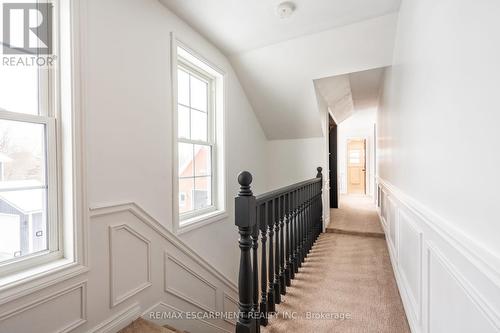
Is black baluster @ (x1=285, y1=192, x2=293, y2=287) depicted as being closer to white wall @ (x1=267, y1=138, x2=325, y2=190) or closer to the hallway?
the hallway

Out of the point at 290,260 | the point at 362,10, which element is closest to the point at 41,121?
the point at 290,260

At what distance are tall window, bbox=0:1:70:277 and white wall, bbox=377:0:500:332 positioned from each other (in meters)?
1.92

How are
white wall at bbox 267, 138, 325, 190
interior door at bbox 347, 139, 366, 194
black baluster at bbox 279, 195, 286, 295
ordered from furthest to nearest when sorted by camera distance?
interior door at bbox 347, 139, 366, 194 < white wall at bbox 267, 138, 325, 190 < black baluster at bbox 279, 195, 286, 295

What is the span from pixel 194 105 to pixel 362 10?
6.06 feet

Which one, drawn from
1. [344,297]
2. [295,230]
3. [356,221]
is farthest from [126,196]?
[356,221]

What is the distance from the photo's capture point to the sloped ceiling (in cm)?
210

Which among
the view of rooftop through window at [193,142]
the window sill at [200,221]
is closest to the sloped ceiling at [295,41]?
the view of rooftop through window at [193,142]

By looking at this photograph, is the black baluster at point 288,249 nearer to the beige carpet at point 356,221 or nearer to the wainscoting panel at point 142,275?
the wainscoting panel at point 142,275

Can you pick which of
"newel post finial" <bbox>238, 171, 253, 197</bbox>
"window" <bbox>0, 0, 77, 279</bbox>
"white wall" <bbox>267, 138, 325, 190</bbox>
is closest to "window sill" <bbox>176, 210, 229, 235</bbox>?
"window" <bbox>0, 0, 77, 279</bbox>

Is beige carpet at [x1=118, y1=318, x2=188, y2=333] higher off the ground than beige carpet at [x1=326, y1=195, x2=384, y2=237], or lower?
lower

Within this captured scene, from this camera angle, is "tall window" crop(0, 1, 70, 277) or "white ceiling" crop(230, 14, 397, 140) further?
"white ceiling" crop(230, 14, 397, 140)

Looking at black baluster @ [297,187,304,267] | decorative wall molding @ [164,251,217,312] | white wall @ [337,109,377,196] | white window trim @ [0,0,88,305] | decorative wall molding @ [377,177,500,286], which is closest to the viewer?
decorative wall molding @ [377,177,500,286]

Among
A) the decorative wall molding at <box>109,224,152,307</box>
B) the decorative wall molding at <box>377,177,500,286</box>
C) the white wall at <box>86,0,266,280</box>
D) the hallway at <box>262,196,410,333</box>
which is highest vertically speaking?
the white wall at <box>86,0,266,280</box>

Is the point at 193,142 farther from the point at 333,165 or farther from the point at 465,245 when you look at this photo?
the point at 333,165
